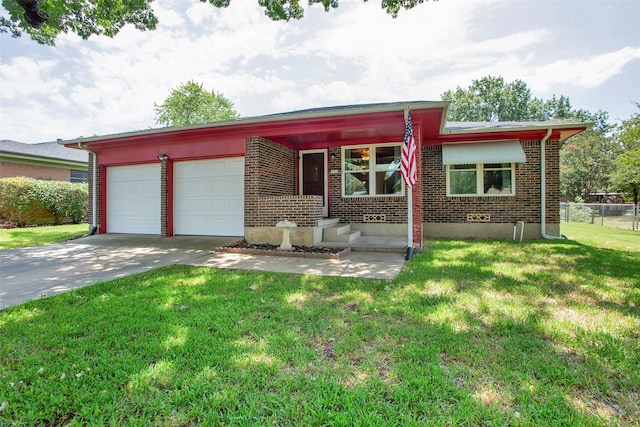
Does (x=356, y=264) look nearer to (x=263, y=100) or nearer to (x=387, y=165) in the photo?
(x=387, y=165)

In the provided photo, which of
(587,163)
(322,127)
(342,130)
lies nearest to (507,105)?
(587,163)

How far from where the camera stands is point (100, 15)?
923 cm

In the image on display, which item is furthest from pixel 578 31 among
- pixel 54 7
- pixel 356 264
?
pixel 54 7

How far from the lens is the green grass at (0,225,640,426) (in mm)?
1757

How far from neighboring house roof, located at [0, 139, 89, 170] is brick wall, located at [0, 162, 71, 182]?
25 centimetres

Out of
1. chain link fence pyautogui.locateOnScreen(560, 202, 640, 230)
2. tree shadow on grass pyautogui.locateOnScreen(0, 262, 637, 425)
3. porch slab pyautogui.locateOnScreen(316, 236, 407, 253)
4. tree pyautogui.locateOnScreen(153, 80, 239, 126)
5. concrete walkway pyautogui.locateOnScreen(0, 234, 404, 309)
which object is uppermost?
tree pyautogui.locateOnScreen(153, 80, 239, 126)

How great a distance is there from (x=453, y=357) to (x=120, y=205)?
10.9m

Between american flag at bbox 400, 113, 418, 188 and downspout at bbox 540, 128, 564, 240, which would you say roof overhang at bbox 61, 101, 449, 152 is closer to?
american flag at bbox 400, 113, 418, 188

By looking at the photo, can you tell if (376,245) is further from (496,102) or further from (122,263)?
(496,102)

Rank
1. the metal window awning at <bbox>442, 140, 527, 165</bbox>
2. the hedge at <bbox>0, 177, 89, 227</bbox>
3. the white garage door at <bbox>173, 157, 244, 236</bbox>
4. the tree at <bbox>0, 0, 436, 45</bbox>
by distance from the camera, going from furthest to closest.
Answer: the hedge at <bbox>0, 177, 89, 227</bbox>, the white garage door at <bbox>173, 157, 244, 236</bbox>, the metal window awning at <bbox>442, 140, 527, 165</bbox>, the tree at <bbox>0, 0, 436, 45</bbox>

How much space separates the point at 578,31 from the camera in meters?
10.6

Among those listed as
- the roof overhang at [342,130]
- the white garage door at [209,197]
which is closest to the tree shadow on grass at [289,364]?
the roof overhang at [342,130]

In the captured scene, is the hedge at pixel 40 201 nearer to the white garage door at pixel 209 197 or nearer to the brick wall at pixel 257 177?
the white garage door at pixel 209 197

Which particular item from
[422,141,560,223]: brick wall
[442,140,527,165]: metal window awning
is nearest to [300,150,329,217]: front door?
[422,141,560,223]: brick wall
